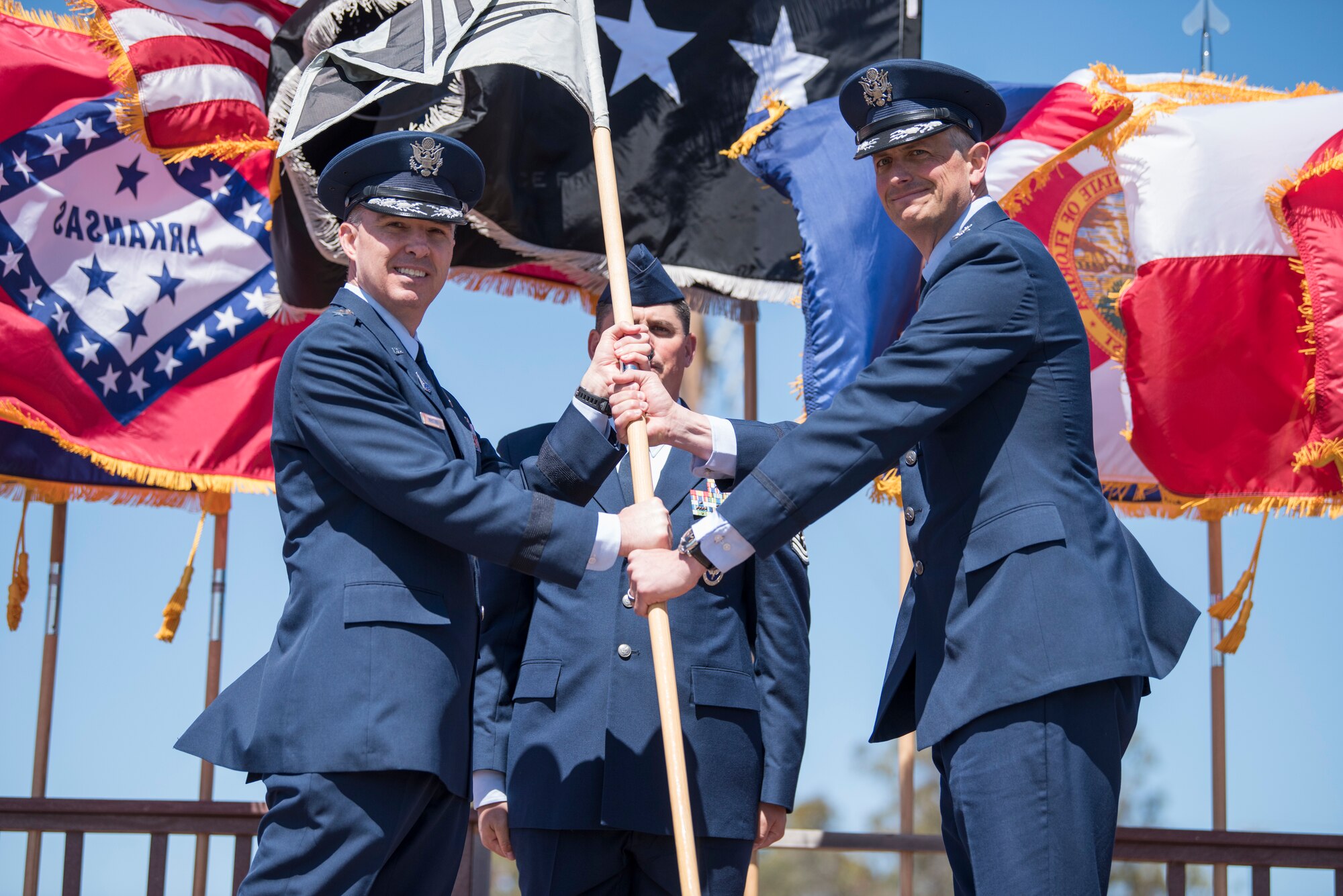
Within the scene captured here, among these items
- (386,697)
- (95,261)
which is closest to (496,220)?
(95,261)

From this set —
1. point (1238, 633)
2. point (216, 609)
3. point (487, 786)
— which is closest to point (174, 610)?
point (216, 609)

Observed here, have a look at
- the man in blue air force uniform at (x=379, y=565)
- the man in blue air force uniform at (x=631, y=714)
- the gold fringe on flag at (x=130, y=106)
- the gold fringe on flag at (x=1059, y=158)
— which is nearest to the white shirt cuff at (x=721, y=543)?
the man in blue air force uniform at (x=379, y=565)

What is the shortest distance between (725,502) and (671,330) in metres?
0.97

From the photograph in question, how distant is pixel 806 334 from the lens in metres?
5.06

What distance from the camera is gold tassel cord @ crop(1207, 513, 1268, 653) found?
5441 millimetres

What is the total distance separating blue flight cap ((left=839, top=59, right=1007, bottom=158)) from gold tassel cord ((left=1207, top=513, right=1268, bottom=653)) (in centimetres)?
310

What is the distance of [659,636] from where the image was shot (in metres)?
2.86

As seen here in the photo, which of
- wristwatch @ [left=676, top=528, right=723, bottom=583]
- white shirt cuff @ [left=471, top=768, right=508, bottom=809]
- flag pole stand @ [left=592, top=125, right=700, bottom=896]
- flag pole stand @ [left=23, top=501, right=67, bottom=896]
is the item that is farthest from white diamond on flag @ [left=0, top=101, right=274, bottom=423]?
wristwatch @ [left=676, top=528, right=723, bottom=583]

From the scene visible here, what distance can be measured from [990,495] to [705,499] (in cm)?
108

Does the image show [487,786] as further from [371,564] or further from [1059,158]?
[1059,158]

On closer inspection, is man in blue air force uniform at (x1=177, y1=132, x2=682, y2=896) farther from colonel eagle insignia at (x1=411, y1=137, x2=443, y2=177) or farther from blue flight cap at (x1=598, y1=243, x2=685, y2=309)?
blue flight cap at (x1=598, y1=243, x2=685, y2=309)

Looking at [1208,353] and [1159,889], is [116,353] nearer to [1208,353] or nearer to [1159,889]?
[1208,353]

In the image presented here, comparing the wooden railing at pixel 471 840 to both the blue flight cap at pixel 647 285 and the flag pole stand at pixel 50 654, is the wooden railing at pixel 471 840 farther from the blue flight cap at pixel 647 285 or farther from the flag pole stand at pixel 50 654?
the blue flight cap at pixel 647 285

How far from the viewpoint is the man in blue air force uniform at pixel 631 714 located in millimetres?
3201
